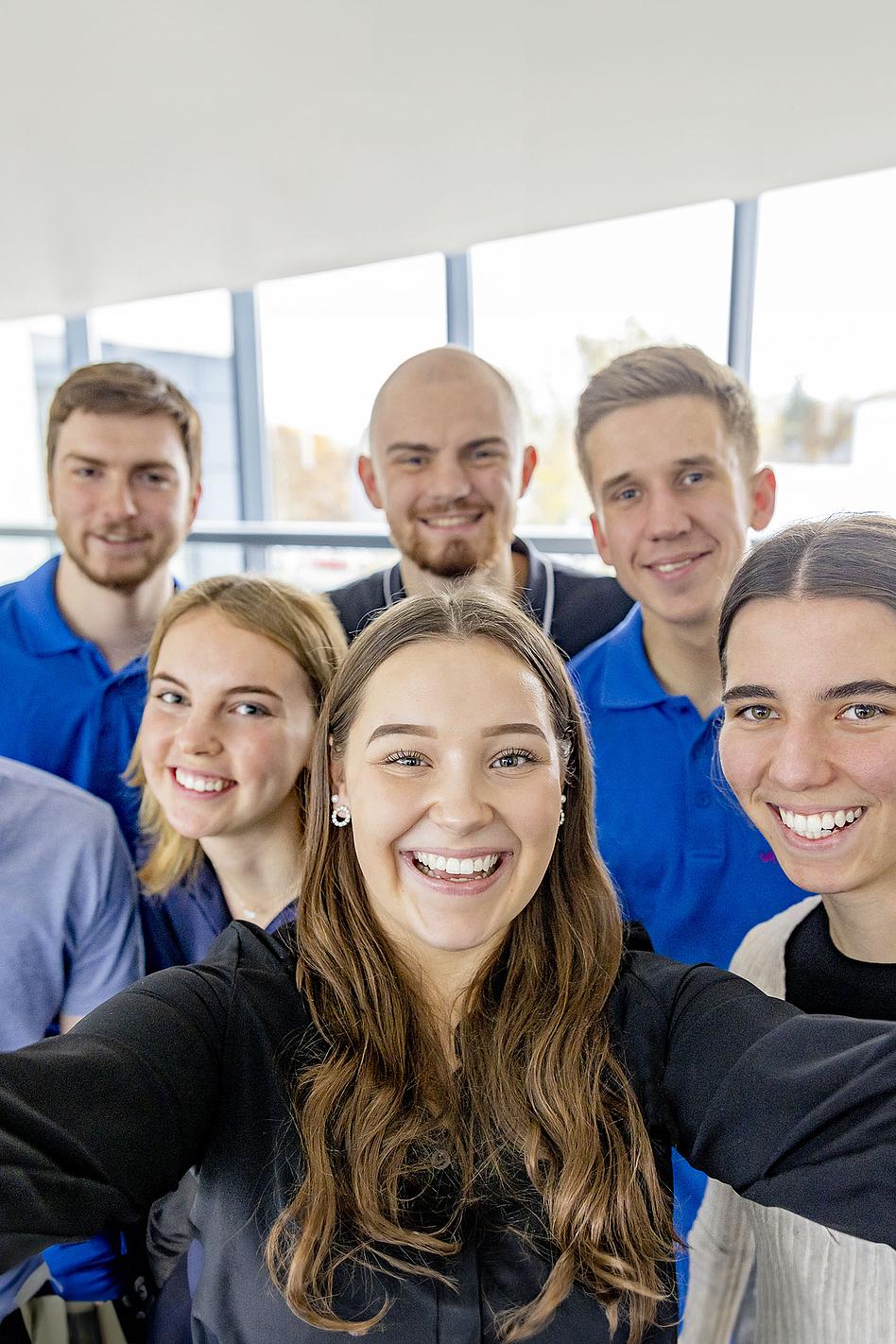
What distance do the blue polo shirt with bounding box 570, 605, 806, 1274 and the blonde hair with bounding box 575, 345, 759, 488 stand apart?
535mm

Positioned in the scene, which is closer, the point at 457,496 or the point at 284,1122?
the point at 284,1122

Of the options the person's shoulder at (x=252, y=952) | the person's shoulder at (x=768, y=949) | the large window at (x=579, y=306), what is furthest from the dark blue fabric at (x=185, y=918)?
the large window at (x=579, y=306)

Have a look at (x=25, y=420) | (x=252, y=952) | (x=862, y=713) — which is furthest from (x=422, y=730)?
(x=25, y=420)

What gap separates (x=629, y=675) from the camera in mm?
2273

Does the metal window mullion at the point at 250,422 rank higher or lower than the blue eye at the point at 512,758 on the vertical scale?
higher

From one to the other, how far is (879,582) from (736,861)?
2.45ft

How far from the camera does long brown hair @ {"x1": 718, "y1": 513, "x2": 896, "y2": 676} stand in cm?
153

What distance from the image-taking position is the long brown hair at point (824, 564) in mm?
1527

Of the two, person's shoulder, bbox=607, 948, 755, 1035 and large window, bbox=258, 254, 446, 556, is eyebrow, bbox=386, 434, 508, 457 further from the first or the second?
large window, bbox=258, 254, 446, 556

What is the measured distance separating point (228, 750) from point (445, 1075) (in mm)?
778

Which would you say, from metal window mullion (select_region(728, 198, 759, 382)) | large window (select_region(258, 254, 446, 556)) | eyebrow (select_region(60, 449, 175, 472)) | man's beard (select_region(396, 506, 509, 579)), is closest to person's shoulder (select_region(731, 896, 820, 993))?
man's beard (select_region(396, 506, 509, 579))

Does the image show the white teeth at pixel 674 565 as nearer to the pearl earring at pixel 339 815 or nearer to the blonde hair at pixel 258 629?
the blonde hair at pixel 258 629

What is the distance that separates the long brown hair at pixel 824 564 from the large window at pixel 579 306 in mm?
4215

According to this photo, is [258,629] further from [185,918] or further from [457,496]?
[457,496]
